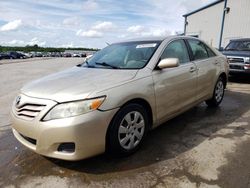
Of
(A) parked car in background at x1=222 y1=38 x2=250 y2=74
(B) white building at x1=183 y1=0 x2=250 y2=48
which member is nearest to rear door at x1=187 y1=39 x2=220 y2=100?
(A) parked car in background at x1=222 y1=38 x2=250 y2=74

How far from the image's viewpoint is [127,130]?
3141mm

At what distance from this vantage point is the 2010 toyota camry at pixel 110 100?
272cm

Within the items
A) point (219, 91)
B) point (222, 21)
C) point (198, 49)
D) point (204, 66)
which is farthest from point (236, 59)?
point (222, 21)

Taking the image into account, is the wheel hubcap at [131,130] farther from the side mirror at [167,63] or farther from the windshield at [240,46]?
the windshield at [240,46]

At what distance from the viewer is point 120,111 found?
2.98m

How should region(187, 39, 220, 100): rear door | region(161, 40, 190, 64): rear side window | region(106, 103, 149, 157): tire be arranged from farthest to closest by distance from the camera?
region(187, 39, 220, 100): rear door → region(161, 40, 190, 64): rear side window → region(106, 103, 149, 157): tire

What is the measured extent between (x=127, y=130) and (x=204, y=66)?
7.49 ft

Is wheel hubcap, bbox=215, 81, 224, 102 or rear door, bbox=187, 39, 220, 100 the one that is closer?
rear door, bbox=187, 39, 220, 100

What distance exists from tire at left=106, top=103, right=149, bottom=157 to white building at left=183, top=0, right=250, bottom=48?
17.8 m

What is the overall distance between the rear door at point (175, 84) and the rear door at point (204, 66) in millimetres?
207

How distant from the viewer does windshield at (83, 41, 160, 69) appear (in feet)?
12.1

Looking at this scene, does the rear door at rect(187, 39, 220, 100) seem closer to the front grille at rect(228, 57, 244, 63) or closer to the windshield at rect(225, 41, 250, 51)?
the front grille at rect(228, 57, 244, 63)

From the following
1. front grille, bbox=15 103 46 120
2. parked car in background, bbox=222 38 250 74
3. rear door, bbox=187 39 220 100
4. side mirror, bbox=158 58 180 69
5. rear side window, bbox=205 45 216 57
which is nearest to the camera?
front grille, bbox=15 103 46 120

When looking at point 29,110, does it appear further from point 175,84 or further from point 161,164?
point 175,84
